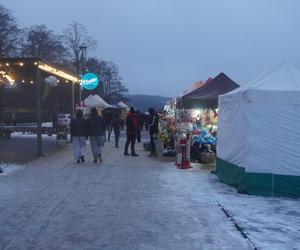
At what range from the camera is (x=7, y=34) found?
56.4 metres

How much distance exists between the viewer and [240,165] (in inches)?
464

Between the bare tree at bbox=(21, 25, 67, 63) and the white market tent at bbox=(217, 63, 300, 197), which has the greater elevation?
the bare tree at bbox=(21, 25, 67, 63)

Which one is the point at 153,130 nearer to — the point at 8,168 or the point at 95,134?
the point at 95,134

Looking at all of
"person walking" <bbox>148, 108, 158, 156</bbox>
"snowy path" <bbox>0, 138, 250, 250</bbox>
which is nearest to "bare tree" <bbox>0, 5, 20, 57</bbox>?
"person walking" <bbox>148, 108, 158, 156</bbox>

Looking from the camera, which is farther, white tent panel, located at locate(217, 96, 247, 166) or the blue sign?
the blue sign

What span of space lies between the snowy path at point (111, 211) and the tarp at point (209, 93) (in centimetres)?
349

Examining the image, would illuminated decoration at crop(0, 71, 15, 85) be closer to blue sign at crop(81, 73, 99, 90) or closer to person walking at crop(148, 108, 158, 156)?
blue sign at crop(81, 73, 99, 90)

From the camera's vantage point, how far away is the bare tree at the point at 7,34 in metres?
55.2

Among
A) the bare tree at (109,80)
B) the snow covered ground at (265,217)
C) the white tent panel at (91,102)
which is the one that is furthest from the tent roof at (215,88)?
the bare tree at (109,80)

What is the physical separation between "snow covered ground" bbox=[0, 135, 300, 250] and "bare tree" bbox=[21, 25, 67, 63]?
57.7 m

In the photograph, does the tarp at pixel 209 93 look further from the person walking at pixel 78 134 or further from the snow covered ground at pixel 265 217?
the snow covered ground at pixel 265 217

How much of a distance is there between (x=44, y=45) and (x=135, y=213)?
211 ft

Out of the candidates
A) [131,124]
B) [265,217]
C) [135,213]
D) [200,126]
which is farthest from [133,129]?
[265,217]

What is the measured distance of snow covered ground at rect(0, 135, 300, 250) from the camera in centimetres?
734
